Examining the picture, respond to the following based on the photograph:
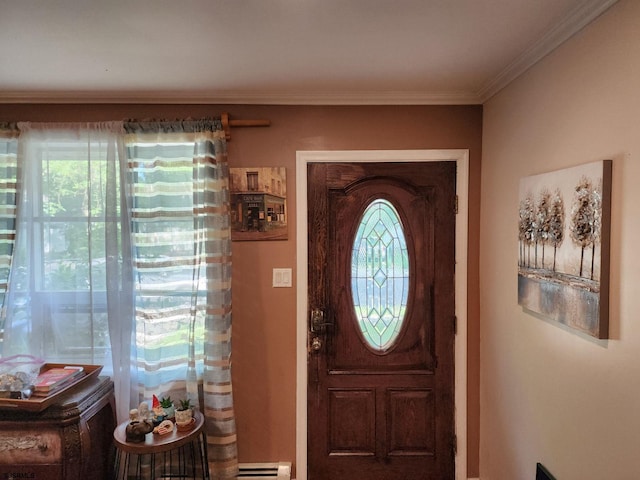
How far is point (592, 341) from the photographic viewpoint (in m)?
1.42

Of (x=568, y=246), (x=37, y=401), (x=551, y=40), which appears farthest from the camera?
(x=37, y=401)

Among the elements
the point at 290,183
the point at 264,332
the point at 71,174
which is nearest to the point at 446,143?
the point at 290,183

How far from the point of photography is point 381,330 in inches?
97.4

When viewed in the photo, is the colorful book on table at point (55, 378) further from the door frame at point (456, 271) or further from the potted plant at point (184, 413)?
the door frame at point (456, 271)

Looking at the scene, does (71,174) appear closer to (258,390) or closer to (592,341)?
(258,390)

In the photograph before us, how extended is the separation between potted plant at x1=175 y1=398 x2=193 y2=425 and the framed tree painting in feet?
5.71

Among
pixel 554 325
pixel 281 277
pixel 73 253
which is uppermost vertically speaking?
pixel 73 253

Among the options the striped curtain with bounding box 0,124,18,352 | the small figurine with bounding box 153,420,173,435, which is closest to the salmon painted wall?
the striped curtain with bounding box 0,124,18,352

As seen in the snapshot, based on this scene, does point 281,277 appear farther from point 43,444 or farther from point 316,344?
point 43,444

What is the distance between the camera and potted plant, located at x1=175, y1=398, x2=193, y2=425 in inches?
83.4

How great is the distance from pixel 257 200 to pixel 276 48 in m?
0.90

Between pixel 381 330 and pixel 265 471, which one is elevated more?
pixel 381 330

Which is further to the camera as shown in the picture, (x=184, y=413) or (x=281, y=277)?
(x=281, y=277)

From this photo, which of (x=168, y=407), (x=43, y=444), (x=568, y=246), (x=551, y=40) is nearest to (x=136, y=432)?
(x=168, y=407)
